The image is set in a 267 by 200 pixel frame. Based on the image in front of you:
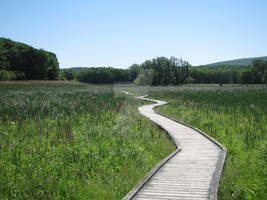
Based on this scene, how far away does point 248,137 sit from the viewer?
26.4 ft

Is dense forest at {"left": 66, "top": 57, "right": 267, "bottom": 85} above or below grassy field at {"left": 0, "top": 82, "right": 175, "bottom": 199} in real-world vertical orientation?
above

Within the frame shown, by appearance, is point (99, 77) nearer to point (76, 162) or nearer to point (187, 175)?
point (76, 162)

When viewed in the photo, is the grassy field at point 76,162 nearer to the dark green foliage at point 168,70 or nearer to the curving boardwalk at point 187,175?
the curving boardwalk at point 187,175

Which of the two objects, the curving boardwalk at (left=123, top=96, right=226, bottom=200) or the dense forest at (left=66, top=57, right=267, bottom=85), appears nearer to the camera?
the curving boardwalk at (left=123, top=96, right=226, bottom=200)

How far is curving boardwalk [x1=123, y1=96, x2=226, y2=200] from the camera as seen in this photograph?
4020 mm

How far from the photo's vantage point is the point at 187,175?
486cm

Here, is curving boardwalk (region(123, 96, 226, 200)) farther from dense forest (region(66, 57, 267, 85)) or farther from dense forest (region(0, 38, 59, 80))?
dense forest (region(0, 38, 59, 80))

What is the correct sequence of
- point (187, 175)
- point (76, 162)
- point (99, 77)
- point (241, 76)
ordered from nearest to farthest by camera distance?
point (187, 175) < point (76, 162) < point (241, 76) < point (99, 77)

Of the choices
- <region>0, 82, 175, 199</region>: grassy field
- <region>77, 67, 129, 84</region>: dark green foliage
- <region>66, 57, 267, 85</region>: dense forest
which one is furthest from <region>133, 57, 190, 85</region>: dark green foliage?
<region>0, 82, 175, 199</region>: grassy field

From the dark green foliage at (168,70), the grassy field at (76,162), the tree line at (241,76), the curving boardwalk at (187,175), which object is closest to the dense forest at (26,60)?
the dark green foliage at (168,70)

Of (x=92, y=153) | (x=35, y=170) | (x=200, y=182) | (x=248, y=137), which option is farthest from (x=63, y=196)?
(x=248, y=137)

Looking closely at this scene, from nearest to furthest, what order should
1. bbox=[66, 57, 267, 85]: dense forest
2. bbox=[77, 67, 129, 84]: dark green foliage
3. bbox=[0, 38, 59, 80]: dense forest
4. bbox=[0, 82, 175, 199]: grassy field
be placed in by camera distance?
bbox=[0, 82, 175, 199]: grassy field → bbox=[0, 38, 59, 80]: dense forest → bbox=[66, 57, 267, 85]: dense forest → bbox=[77, 67, 129, 84]: dark green foliage

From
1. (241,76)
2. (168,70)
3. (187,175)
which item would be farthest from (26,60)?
(241,76)

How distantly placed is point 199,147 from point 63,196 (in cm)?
393
